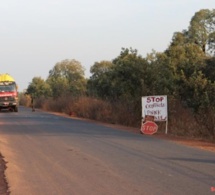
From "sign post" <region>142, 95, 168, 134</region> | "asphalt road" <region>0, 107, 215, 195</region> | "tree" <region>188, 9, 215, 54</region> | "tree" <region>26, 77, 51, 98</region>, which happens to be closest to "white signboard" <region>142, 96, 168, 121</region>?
"sign post" <region>142, 95, 168, 134</region>

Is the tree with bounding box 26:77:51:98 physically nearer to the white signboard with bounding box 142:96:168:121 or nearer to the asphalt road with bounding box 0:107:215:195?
the white signboard with bounding box 142:96:168:121

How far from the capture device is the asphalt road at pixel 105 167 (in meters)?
8.37

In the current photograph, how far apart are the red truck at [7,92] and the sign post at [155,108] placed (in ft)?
89.0

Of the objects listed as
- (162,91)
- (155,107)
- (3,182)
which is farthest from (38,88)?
(3,182)

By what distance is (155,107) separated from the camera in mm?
21469

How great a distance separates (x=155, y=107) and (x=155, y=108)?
5 cm

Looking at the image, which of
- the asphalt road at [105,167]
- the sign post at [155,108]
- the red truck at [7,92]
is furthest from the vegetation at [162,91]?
the asphalt road at [105,167]

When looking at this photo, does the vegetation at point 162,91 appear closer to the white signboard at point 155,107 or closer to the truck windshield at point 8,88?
the white signboard at point 155,107

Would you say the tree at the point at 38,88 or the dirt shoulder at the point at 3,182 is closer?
the dirt shoulder at the point at 3,182

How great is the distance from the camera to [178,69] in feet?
96.4

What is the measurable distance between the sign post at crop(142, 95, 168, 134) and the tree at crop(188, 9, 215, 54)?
1642 inches

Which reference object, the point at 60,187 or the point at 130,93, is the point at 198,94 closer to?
the point at 130,93

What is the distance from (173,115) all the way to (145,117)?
3.29 meters

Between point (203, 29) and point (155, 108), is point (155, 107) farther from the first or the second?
point (203, 29)
